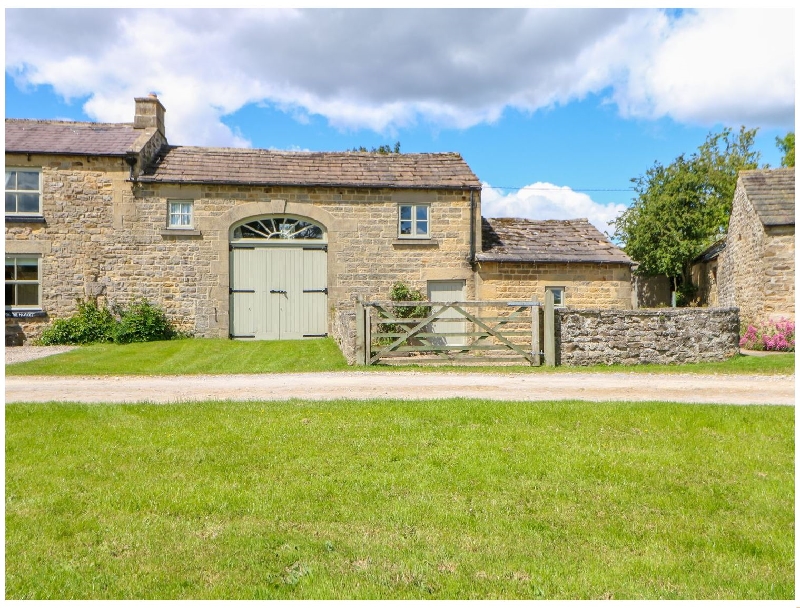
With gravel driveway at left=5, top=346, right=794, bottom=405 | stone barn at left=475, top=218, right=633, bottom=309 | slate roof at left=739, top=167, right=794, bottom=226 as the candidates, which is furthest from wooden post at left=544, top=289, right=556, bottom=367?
slate roof at left=739, top=167, right=794, bottom=226

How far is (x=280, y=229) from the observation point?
18766mm

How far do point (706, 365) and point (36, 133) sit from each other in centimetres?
1942

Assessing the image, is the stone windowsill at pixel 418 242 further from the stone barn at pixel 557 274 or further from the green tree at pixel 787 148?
the green tree at pixel 787 148

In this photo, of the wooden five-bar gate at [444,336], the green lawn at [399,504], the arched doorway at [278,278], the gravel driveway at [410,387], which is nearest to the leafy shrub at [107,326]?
the arched doorway at [278,278]

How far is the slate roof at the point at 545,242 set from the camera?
18422mm

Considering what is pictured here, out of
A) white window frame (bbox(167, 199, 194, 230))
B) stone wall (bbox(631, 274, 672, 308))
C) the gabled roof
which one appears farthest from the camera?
stone wall (bbox(631, 274, 672, 308))

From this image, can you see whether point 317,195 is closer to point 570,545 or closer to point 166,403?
point 166,403

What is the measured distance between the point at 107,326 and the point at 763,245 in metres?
18.9

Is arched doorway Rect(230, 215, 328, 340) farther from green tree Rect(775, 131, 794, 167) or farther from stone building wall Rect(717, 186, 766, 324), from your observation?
green tree Rect(775, 131, 794, 167)

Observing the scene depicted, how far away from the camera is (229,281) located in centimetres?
1838

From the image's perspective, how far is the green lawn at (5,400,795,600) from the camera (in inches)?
145

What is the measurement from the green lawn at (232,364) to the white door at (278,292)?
2766 millimetres

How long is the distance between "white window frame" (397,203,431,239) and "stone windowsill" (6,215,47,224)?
10245 millimetres
